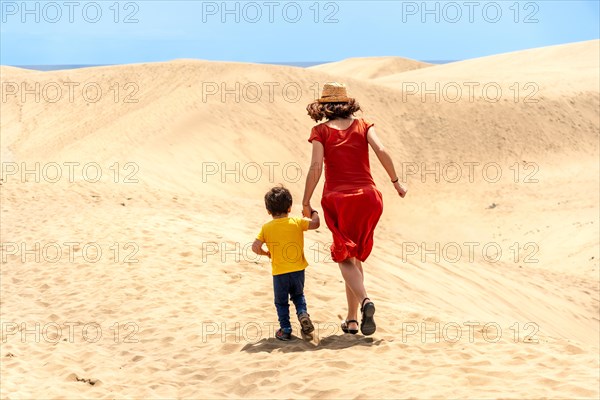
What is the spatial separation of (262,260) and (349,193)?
4011mm

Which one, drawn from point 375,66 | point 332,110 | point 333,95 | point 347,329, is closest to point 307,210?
point 332,110

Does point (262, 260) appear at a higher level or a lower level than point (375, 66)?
lower

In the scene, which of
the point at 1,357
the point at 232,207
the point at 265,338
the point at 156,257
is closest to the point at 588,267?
the point at 232,207

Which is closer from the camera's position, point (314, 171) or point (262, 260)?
point (314, 171)

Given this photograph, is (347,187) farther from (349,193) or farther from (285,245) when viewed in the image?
(285,245)

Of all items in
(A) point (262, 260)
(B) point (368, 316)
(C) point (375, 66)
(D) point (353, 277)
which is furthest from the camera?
(C) point (375, 66)

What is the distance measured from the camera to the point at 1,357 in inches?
291

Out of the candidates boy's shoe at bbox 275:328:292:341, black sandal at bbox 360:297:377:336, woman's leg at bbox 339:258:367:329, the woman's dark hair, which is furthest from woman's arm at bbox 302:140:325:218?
boy's shoe at bbox 275:328:292:341

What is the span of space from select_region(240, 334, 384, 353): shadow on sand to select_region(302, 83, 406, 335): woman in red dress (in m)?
0.35

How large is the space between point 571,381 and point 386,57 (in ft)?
222

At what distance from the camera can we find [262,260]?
995cm

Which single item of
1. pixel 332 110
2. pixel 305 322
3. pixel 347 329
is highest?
pixel 332 110

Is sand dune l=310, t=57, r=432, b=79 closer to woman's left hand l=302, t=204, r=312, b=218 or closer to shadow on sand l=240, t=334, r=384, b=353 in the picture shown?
shadow on sand l=240, t=334, r=384, b=353

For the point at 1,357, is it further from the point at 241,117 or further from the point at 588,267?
the point at 241,117
